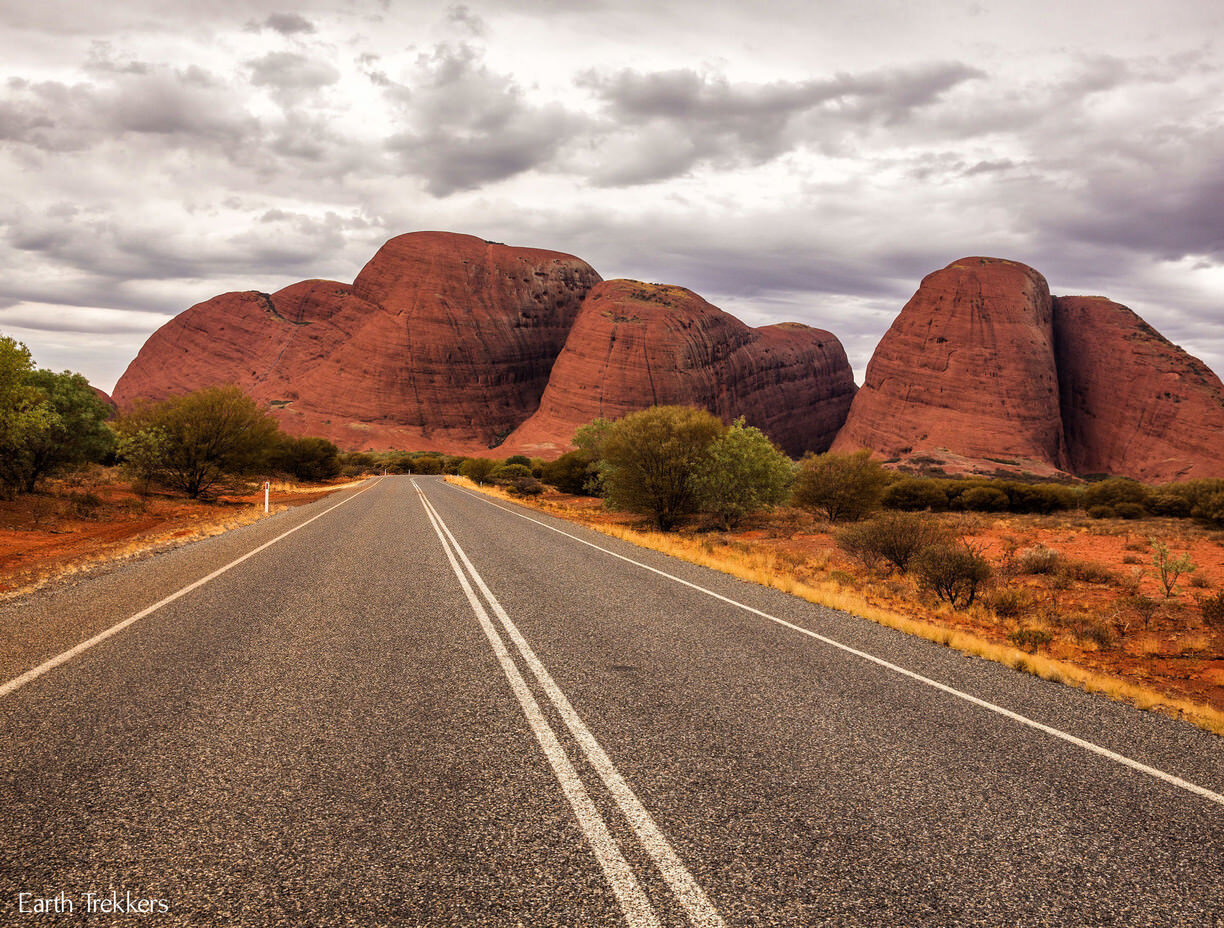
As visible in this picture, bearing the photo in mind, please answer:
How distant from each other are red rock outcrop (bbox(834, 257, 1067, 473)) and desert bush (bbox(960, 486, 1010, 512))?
142ft

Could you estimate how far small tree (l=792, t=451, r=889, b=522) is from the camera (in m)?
31.8

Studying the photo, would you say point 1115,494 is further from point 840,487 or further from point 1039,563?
point 1039,563

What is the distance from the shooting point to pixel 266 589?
9.32m

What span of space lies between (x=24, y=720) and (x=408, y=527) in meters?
14.6

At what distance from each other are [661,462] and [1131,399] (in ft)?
321

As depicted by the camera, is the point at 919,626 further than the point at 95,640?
Yes

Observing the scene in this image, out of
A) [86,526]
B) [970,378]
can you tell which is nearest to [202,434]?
[86,526]

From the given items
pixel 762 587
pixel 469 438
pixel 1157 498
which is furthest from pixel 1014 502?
pixel 469 438

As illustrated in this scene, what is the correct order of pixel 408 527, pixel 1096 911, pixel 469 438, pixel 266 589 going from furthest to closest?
1. pixel 469 438
2. pixel 408 527
3. pixel 266 589
4. pixel 1096 911

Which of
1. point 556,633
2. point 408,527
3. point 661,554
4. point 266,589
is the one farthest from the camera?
point 408,527

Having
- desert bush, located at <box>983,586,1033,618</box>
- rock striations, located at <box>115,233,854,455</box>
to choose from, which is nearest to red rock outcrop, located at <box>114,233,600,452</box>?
rock striations, located at <box>115,233,854,455</box>

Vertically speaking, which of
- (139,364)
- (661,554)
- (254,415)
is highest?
(139,364)

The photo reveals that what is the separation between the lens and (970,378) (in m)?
94.9

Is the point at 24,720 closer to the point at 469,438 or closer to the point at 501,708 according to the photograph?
the point at 501,708
